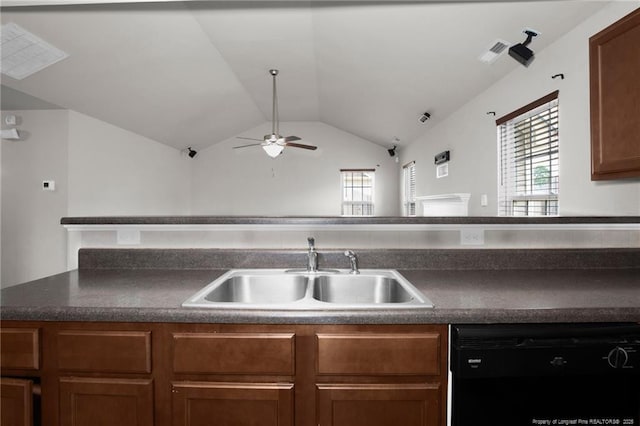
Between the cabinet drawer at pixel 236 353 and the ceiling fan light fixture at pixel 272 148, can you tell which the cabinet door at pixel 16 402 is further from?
the ceiling fan light fixture at pixel 272 148

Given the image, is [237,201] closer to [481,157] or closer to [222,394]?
[481,157]

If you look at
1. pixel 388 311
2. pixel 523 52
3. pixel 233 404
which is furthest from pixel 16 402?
pixel 523 52

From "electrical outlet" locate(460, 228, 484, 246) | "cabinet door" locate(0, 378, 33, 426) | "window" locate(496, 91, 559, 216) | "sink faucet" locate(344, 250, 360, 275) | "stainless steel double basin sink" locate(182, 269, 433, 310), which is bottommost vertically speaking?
"cabinet door" locate(0, 378, 33, 426)

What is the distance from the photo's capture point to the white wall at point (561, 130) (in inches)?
76.7

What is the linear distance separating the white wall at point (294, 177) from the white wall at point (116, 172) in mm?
906

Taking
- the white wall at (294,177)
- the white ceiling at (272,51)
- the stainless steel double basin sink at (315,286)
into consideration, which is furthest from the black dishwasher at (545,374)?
the white wall at (294,177)

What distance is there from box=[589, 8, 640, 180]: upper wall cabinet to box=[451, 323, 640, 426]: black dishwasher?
0.81 meters

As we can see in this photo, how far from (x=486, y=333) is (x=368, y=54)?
3.08 metres

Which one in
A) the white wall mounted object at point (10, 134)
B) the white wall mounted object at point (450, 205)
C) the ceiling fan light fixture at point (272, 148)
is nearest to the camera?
the white wall mounted object at point (450, 205)

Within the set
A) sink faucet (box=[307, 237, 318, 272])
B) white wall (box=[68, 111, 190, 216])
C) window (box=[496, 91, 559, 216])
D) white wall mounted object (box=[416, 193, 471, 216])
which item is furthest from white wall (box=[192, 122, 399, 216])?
sink faucet (box=[307, 237, 318, 272])

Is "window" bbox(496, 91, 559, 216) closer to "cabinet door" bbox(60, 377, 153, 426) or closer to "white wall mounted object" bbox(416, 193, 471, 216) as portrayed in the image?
"white wall mounted object" bbox(416, 193, 471, 216)

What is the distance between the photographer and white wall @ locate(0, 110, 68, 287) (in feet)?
12.9

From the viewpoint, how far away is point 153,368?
0.99 metres

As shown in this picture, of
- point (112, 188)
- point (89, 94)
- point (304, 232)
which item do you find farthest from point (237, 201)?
point (304, 232)
